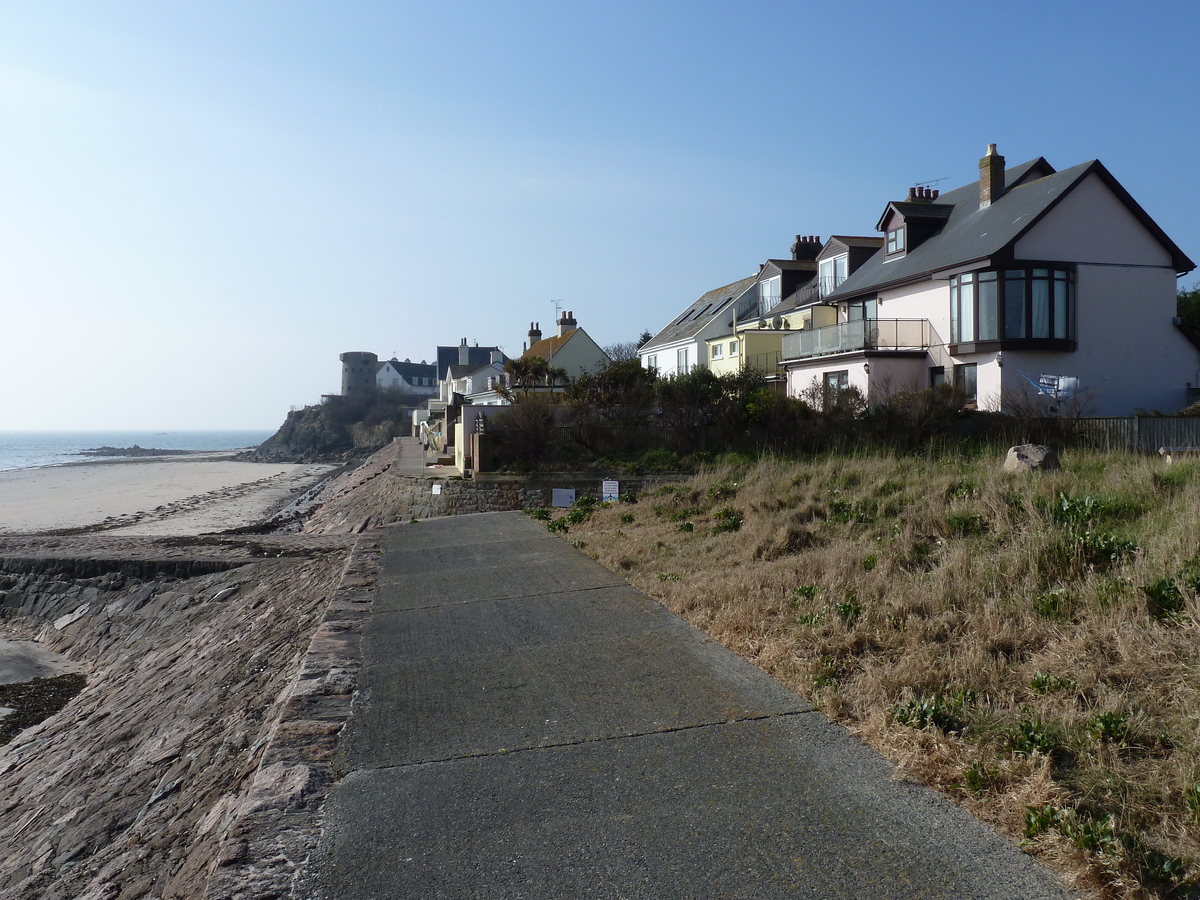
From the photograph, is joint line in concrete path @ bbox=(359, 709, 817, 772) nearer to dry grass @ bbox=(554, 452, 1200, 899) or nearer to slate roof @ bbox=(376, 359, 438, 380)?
dry grass @ bbox=(554, 452, 1200, 899)

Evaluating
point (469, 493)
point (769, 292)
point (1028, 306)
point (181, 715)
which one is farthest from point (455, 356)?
point (181, 715)

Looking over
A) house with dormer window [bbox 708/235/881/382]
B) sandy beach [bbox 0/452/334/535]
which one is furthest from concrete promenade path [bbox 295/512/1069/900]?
sandy beach [bbox 0/452/334/535]

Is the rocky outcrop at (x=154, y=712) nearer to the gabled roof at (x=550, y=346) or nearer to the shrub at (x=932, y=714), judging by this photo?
the shrub at (x=932, y=714)

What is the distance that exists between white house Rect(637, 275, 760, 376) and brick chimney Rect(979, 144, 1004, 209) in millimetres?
14004

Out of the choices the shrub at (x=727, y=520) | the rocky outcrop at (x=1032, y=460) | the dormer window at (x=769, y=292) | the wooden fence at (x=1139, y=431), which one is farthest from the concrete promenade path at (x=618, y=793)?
the dormer window at (x=769, y=292)

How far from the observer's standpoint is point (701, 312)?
149ft

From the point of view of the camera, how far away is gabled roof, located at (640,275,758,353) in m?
41.8

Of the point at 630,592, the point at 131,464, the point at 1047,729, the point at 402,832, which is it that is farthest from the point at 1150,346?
the point at 131,464

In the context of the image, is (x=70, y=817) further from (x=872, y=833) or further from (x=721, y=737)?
(x=872, y=833)

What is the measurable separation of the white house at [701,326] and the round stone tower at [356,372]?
74813 millimetres

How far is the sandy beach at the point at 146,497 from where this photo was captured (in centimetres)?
3294

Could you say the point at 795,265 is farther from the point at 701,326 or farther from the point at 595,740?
the point at 595,740

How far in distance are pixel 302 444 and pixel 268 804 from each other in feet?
339

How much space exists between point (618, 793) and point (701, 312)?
42466 mm
